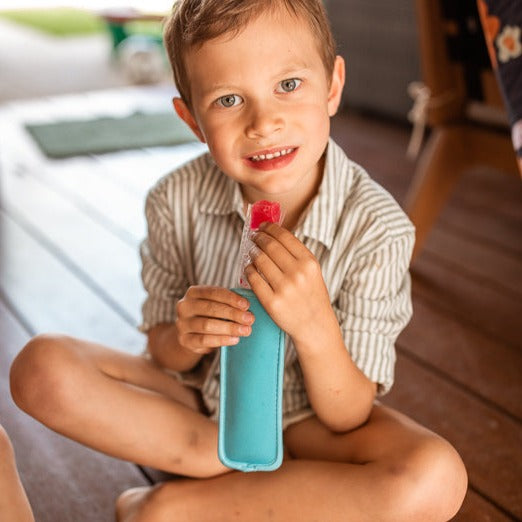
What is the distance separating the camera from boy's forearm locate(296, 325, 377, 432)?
2.56 feet

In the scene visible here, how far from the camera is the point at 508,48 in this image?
3.43 feet

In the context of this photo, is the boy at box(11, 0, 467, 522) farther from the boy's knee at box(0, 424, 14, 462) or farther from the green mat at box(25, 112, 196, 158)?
the green mat at box(25, 112, 196, 158)

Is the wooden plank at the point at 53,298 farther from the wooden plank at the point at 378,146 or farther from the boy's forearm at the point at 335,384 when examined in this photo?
the wooden plank at the point at 378,146

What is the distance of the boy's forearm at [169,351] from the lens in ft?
2.95

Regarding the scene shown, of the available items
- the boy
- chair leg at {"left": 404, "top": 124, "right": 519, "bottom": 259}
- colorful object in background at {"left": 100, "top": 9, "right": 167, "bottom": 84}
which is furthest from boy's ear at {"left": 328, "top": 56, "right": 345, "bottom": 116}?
colorful object in background at {"left": 100, "top": 9, "right": 167, "bottom": 84}

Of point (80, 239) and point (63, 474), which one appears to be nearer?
point (63, 474)

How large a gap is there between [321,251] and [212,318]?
194mm

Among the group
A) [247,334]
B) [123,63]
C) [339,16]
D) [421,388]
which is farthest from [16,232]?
[123,63]

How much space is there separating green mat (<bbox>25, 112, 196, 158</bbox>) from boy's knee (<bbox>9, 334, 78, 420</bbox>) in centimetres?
155

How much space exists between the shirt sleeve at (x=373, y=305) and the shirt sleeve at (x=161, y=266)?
0.75ft

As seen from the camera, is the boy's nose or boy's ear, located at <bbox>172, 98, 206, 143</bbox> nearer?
the boy's nose

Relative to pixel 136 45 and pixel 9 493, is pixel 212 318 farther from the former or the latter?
pixel 136 45

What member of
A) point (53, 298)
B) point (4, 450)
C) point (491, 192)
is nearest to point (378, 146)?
point (491, 192)

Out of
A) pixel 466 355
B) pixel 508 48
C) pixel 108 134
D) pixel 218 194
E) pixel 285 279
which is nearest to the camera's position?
pixel 285 279
